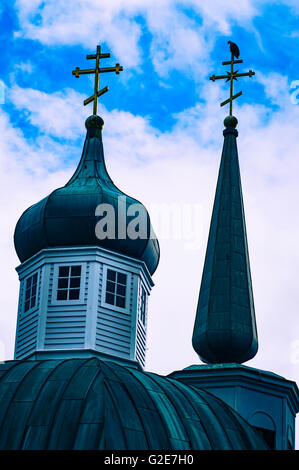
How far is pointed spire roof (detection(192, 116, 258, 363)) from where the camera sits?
3703 centimetres

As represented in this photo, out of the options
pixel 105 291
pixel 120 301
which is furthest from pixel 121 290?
pixel 105 291

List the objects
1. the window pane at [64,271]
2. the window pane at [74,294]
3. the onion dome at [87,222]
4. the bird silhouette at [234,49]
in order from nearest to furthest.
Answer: the window pane at [74,294] → the window pane at [64,271] → the onion dome at [87,222] → the bird silhouette at [234,49]

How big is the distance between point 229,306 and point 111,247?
3.87 metres

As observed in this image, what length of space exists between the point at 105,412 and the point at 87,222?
9.13 meters

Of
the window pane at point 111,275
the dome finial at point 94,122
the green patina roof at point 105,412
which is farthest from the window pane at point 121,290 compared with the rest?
the dome finial at point 94,122

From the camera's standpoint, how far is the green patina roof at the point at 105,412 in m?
28.9

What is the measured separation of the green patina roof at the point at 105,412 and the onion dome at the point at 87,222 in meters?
5.59

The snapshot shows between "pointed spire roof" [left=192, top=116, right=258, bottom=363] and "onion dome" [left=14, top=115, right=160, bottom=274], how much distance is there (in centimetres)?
198

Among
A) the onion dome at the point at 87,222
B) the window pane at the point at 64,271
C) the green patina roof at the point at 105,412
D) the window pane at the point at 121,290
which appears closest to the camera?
the green patina roof at the point at 105,412

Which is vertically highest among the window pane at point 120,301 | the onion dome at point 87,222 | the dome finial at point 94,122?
the dome finial at point 94,122

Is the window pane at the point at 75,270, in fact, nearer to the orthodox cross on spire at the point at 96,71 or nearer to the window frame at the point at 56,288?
the window frame at the point at 56,288

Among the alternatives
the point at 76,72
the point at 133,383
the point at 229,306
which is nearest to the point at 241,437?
the point at 133,383

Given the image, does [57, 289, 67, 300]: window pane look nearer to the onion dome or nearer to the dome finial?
the onion dome

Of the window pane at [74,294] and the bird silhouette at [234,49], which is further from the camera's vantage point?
the bird silhouette at [234,49]
